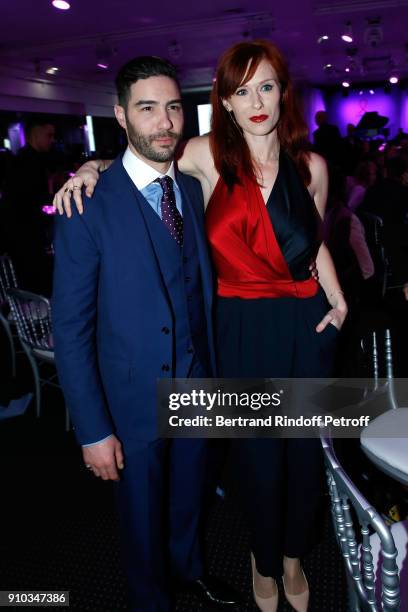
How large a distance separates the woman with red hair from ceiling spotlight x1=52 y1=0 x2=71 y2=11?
5377mm

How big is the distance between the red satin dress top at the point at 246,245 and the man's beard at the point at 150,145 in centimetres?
31

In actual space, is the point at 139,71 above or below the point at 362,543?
above

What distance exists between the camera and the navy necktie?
4.58ft

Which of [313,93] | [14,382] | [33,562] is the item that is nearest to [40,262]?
[14,382]

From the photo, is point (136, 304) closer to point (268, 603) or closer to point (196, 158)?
point (196, 158)

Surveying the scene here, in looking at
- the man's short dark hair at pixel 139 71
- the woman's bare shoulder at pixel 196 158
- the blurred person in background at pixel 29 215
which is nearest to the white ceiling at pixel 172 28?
the blurred person in background at pixel 29 215

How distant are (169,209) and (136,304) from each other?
0.95 ft

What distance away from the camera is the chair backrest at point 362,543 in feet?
2.75

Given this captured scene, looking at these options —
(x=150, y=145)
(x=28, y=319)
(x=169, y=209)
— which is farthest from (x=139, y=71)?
(x=28, y=319)

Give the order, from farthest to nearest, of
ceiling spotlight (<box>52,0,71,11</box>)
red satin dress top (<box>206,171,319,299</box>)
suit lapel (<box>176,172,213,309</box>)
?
1. ceiling spotlight (<box>52,0,71,11</box>)
2. red satin dress top (<box>206,171,319,299</box>)
3. suit lapel (<box>176,172,213,309</box>)

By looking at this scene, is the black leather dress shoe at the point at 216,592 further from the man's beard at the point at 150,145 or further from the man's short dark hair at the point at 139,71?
the man's short dark hair at the point at 139,71

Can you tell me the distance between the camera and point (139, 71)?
1313 millimetres

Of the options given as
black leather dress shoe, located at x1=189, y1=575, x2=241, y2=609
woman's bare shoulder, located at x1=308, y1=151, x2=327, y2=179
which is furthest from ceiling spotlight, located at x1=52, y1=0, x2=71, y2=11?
black leather dress shoe, located at x1=189, y1=575, x2=241, y2=609

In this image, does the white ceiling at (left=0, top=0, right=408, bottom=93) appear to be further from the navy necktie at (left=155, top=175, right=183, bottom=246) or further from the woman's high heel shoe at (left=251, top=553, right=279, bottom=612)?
the woman's high heel shoe at (left=251, top=553, right=279, bottom=612)
